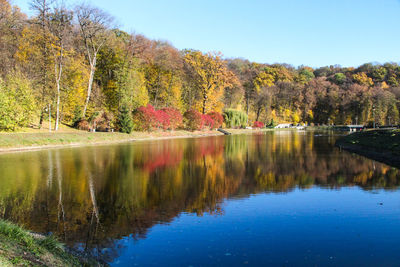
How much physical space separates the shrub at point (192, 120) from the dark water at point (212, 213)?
3529 cm

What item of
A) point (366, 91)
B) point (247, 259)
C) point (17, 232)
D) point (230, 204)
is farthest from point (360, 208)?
point (366, 91)

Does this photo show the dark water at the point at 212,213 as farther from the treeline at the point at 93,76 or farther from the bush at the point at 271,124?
the bush at the point at 271,124

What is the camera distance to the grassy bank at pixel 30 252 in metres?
4.62

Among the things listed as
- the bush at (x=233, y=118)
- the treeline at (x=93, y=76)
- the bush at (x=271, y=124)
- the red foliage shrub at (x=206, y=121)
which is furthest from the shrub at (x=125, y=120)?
the bush at (x=271, y=124)

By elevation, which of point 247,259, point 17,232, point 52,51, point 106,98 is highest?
point 52,51

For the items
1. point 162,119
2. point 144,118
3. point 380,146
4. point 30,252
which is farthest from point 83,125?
point 30,252

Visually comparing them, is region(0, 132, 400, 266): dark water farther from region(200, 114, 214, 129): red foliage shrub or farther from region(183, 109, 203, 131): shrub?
region(200, 114, 214, 129): red foliage shrub

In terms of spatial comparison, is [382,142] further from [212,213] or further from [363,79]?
[363,79]

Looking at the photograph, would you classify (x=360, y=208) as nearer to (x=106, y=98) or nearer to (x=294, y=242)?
(x=294, y=242)

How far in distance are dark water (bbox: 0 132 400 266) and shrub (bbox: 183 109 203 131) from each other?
3529 centimetres

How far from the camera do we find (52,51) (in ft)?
109

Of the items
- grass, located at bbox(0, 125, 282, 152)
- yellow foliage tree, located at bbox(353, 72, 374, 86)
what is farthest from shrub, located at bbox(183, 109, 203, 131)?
yellow foliage tree, located at bbox(353, 72, 374, 86)

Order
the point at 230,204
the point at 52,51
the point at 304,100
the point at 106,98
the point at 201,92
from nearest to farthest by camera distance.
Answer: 1. the point at 230,204
2. the point at 52,51
3. the point at 106,98
4. the point at 201,92
5. the point at 304,100

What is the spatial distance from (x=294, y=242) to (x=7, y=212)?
696cm
